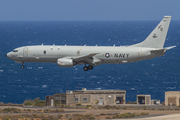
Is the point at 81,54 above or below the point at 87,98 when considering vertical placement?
above

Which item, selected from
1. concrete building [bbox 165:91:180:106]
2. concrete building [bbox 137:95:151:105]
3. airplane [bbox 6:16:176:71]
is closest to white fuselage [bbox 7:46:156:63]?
airplane [bbox 6:16:176:71]

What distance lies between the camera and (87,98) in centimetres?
14250

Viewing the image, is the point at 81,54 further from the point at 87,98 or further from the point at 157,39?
the point at 87,98

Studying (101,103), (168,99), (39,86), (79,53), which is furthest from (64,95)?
(39,86)

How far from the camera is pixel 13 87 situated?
196 m

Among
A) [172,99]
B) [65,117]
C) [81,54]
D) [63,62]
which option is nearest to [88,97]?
[172,99]

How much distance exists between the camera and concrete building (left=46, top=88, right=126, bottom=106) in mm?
140125

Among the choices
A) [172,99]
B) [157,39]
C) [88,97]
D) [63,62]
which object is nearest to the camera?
[63,62]

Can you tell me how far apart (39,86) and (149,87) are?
44.6 meters

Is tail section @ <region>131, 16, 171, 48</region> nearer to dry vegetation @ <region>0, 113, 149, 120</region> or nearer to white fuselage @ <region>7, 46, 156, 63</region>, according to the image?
white fuselage @ <region>7, 46, 156, 63</region>

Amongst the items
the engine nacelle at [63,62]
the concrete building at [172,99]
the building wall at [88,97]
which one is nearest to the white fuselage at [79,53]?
the engine nacelle at [63,62]

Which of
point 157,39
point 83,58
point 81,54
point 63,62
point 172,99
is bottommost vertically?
point 172,99

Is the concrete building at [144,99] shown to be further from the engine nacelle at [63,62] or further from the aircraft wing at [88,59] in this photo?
the engine nacelle at [63,62]

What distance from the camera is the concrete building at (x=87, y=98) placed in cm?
14012
